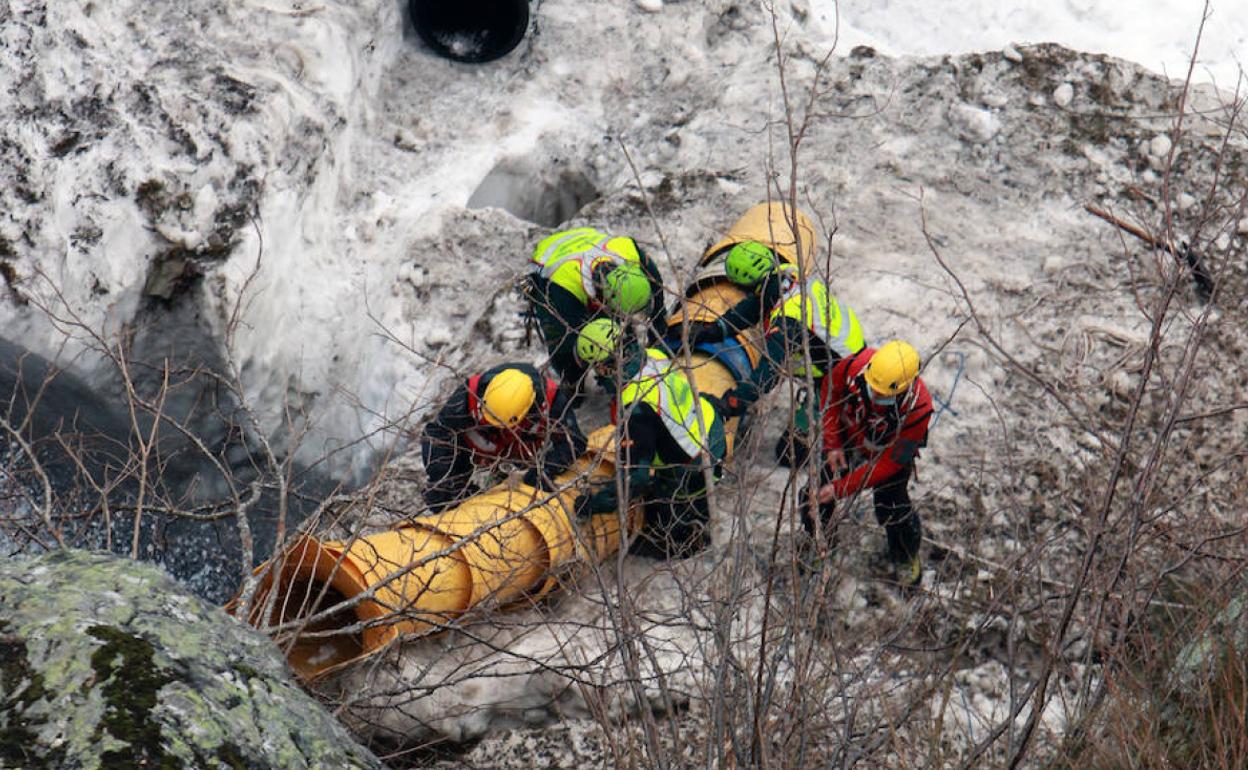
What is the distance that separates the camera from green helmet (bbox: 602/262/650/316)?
5.94 metres

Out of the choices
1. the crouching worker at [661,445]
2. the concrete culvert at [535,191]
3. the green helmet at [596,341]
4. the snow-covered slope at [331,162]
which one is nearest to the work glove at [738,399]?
the crouching worker at [661,445]

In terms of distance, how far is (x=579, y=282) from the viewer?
6332mm

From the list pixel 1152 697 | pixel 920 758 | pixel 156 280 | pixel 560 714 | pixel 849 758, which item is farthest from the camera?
pixel 156 280

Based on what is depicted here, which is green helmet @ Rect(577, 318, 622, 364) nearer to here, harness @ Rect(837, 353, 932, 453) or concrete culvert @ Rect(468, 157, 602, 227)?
harness @ Rect(837, 353, 932, 453)

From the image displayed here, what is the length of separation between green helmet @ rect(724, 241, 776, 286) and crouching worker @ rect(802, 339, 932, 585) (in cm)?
70

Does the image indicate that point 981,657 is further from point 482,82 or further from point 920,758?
point 482,82

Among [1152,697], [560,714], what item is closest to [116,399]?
[560,714]

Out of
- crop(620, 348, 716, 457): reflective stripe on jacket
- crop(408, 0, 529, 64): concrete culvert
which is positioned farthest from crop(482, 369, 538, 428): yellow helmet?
crop(408, 0, 529, 64): concrete culvert

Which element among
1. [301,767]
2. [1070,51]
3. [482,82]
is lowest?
[301,767]

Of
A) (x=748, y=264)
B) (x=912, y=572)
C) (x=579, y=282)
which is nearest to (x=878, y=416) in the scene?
(x=912, y=572)

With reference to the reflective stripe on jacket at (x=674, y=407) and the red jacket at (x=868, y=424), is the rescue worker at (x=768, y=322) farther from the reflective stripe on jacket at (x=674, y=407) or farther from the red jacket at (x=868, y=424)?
the reflective stripe on jacket at (x=674, y=407)

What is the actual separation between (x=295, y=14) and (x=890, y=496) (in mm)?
4255

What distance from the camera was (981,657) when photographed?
5.80m

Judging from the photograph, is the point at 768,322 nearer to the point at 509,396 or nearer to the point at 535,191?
the point at 509,396
